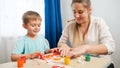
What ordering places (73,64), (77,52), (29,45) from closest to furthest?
(73,64) < (77,52) < (29,45)

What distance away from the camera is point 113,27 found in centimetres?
276

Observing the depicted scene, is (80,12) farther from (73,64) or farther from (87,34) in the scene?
(73,64)

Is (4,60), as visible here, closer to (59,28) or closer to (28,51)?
(28,51)

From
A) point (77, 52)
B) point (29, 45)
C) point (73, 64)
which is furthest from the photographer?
point (29, 45)

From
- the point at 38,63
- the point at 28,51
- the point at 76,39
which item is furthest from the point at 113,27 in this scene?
the point at 38,63

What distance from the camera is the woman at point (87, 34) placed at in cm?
178

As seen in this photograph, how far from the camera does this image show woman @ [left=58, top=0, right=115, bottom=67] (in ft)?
5.85

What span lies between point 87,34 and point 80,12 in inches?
9.2

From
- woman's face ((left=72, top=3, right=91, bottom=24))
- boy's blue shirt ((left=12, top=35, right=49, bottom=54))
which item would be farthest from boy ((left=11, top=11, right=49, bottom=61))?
woman's face ((left=72, top=3, right=91, bottom=24))

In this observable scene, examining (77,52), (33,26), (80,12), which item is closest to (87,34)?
(80,12)

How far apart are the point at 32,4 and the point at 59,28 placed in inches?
23.6

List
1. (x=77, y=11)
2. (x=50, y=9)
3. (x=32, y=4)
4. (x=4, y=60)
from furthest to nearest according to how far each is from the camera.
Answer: (x=50, y=9) → (x=32, y=4) → (x=4, y=60) → (x=77, y=11)

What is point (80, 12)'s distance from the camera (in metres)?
1.86

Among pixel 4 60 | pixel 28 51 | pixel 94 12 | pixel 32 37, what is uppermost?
pixel 94 12
